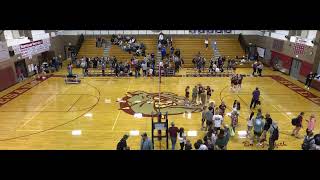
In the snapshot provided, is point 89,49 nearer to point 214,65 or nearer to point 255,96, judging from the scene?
point 214,65

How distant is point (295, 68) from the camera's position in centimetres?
2398

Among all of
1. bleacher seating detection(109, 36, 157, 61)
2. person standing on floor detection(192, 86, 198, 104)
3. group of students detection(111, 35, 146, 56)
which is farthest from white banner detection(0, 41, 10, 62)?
person standing on floor detection(192, 86, 198, 104)

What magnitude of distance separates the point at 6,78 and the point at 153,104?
40.9 ft

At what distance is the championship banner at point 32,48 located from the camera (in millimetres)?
22952

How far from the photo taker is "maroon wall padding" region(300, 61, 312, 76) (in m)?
21.8

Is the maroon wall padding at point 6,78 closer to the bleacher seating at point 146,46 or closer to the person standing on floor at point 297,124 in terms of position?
the bleacher seating at point 146,46

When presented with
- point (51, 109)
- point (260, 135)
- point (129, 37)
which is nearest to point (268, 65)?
point (129, 37)

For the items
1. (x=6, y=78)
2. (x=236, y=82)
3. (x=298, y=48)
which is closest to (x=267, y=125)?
(x=236, y=82)

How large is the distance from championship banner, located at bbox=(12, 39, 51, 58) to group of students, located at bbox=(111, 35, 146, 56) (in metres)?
7.10

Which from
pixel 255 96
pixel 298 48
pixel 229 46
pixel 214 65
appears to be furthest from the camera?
pixel 229 46

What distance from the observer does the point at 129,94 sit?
18750 mm

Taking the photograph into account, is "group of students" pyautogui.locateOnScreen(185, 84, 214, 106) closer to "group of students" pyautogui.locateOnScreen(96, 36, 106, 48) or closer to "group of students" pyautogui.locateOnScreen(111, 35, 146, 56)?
"group of students" pyautogui.locateOnScreen(111, 35, 146, 56)
